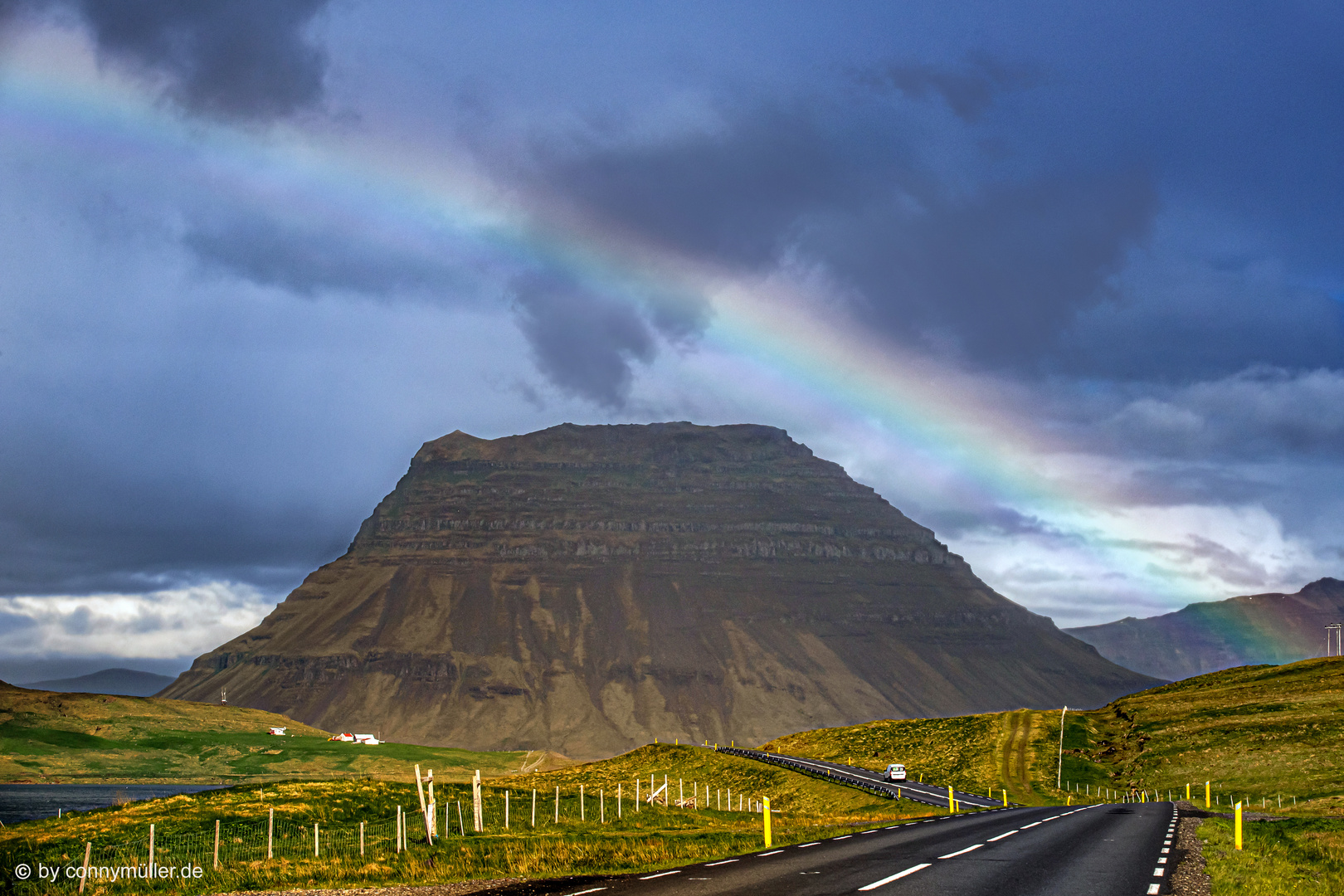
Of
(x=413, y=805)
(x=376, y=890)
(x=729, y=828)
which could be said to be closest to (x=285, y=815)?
(x=413, y=805)

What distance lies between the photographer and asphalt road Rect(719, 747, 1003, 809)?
8894 centimetres

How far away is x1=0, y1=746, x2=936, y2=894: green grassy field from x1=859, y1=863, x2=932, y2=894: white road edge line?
7639mm

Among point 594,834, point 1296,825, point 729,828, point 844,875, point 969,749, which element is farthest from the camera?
point 969,749

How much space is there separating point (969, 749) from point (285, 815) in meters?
105

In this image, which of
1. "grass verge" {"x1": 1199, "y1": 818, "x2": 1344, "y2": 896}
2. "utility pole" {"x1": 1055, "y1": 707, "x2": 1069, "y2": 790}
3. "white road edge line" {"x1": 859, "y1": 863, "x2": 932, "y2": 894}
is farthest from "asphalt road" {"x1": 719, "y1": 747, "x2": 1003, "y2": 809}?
"white road edge line" {"x1": 859, "y1": 863, "x2": 932, "y2": 894}

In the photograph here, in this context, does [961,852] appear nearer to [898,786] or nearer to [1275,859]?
[1275,859]

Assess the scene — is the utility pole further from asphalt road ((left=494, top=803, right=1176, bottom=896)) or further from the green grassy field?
asphalt road ((left=494, top=803, right=1176, bottom=896))

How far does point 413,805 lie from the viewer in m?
67.7

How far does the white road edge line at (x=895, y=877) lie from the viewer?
25.6 m

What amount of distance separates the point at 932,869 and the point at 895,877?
225 cm

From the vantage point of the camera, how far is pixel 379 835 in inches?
1900

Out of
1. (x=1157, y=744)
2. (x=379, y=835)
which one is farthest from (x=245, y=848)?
(x=1157, y=744)

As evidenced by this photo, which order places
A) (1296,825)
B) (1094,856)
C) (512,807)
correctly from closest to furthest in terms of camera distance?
(1094,856)
(1296,825)
(512,807)

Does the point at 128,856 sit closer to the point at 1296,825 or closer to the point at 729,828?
the point at 729,828
